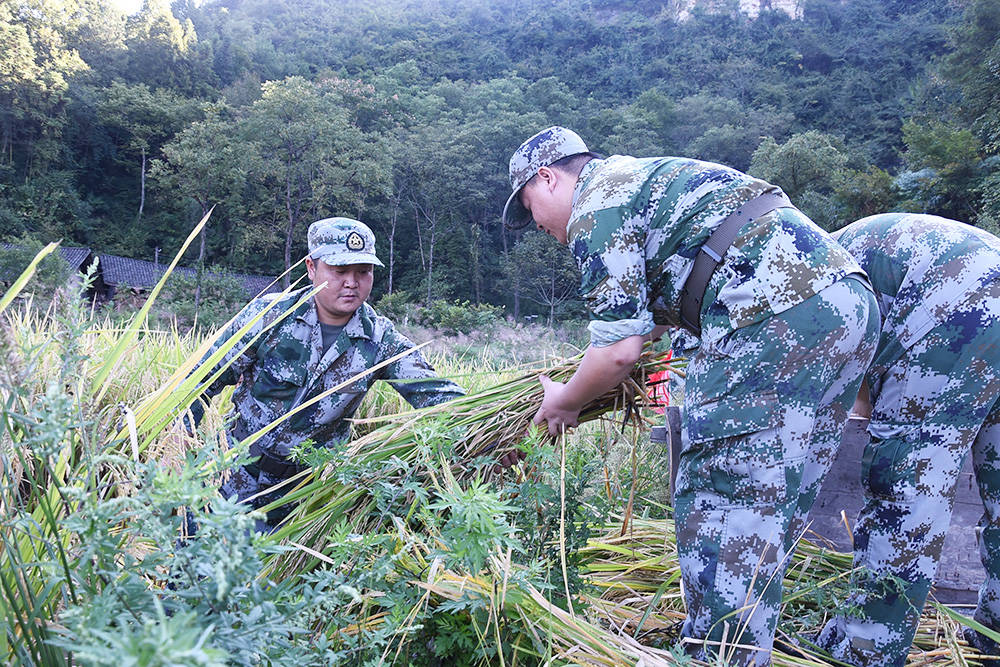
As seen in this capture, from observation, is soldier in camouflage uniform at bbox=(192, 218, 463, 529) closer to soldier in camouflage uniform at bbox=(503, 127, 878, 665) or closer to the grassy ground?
the grassy ground

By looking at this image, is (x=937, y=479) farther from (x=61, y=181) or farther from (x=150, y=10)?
(x=150, y=10)

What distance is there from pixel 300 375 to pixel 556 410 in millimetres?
1506

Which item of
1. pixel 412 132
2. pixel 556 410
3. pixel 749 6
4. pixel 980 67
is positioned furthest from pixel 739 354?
pixel 749 6

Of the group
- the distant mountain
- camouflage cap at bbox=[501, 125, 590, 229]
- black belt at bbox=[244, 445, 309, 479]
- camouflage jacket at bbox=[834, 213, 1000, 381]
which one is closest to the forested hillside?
the distant mountain

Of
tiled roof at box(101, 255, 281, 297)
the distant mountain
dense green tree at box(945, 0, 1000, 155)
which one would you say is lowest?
tiled roof at box(101, 255, 281, 297)

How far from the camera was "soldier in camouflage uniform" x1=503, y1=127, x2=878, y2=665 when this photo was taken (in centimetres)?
172

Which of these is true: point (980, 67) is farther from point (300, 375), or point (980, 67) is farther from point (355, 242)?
point (300, 375)

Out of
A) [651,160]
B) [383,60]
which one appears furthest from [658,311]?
[383,60]

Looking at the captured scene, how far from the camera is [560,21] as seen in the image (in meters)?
85.2

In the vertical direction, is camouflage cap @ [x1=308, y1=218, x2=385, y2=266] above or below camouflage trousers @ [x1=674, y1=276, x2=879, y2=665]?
above

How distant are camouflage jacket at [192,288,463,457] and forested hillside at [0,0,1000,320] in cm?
1834

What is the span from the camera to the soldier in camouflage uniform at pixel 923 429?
2008 millimetres

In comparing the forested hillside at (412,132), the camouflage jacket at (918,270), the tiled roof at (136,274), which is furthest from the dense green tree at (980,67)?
the tiled roof at (136,274)

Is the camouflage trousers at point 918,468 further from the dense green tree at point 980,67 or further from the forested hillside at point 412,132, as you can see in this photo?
the dense green tree at point 980,67
